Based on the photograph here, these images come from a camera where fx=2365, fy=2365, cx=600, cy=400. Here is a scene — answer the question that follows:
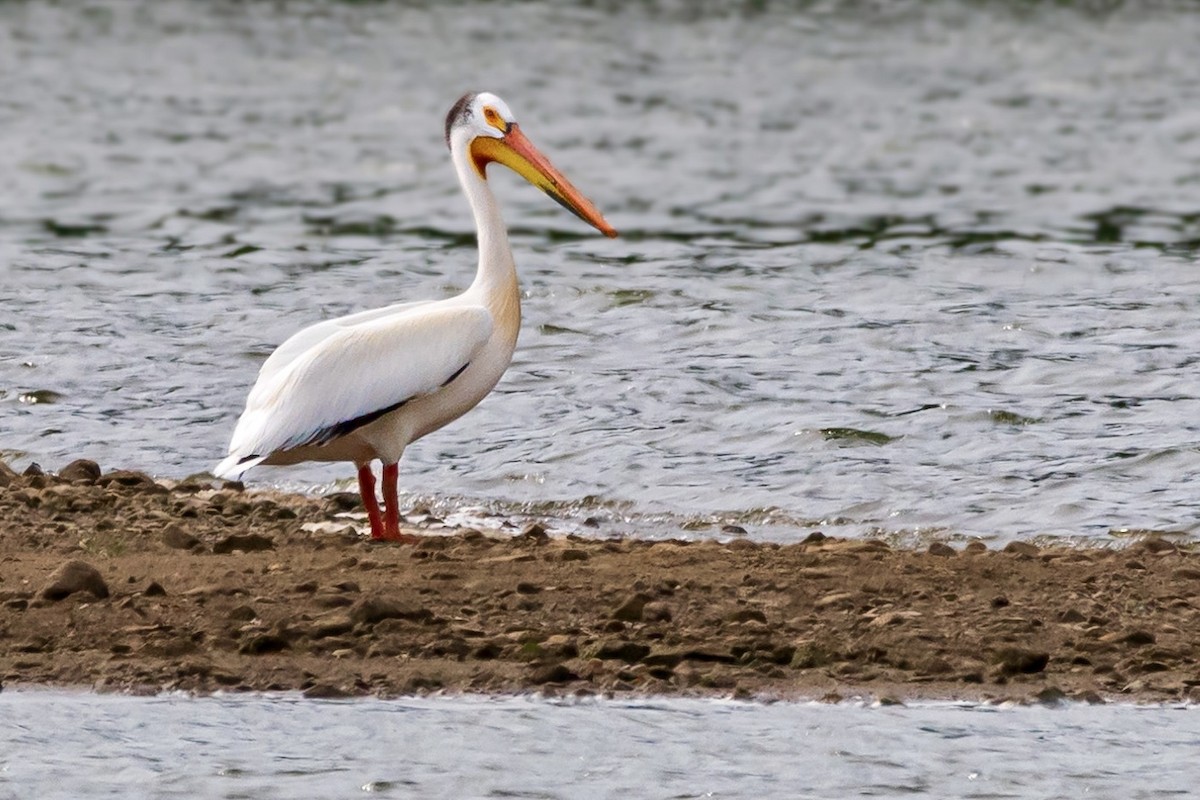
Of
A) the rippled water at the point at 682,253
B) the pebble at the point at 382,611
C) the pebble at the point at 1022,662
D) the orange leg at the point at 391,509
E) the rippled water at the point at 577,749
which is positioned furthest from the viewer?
the rippled water at the point at 682,253

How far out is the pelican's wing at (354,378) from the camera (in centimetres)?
847

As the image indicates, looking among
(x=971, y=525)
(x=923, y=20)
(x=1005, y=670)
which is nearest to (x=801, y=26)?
(x=923, y=20)

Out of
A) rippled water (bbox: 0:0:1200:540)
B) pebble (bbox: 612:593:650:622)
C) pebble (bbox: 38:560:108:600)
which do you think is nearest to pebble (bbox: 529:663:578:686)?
pebble (bbox: 612:593:650:622)

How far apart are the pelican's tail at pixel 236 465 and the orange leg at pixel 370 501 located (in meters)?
0.47

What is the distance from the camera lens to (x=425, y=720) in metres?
6.38

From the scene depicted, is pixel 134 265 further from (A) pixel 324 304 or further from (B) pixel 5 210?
(B) pixel 5 210

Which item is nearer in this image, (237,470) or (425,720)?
(425,720)

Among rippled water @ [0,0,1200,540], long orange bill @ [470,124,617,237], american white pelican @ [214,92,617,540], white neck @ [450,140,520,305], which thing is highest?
long orange bill @ [470,124,617,237]

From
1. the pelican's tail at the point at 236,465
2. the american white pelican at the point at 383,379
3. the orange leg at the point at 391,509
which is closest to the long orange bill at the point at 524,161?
the american white pelican at the point at 383,379

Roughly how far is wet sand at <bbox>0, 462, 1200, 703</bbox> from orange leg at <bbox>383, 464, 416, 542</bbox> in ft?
0.72

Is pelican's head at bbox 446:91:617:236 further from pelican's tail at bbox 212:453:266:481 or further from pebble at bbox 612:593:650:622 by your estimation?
pebble at bbox 612:593:650:622

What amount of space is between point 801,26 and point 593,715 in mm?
29882

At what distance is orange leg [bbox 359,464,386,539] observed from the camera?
28.3 feet

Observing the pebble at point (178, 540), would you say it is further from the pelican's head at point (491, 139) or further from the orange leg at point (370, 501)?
the pelican's head at point (491, 139)
